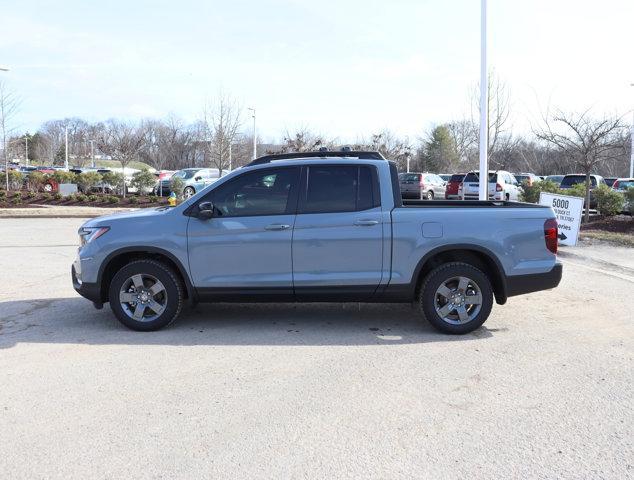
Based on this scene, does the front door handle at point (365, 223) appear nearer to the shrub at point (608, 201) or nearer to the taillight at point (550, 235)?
the taillight at point (550, 235)

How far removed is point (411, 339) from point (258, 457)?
9.02 ft

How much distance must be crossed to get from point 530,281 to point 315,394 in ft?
9.33

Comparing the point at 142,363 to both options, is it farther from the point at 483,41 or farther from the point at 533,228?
the point at 483,41

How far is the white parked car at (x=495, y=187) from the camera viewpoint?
2245cm

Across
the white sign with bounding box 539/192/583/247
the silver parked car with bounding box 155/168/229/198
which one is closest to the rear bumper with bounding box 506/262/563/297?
the white sign with bounding box 539/192/583/247

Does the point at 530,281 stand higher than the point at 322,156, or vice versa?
the point at 322,156

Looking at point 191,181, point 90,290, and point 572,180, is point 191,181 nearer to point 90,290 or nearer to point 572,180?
point 572,180

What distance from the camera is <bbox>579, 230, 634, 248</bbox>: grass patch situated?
12797 mm

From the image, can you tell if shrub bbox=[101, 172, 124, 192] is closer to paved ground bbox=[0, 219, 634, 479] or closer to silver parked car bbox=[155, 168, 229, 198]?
silver parked car bbox=[155, 168, 229, 198]

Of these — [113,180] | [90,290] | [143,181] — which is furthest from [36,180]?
[90,290]

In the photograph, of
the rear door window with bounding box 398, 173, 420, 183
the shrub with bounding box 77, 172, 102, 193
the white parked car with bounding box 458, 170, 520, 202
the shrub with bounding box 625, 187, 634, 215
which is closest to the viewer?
the shrub with bounding box 625, 187, 634, 215

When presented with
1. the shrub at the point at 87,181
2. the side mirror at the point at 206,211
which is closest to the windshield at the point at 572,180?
the side mirror at the point at 206,211

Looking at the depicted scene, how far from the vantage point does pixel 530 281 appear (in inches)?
235

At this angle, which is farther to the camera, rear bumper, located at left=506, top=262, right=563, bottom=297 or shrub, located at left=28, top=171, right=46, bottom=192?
shrub, located at left=28, top=171, right=46, bottom=192
